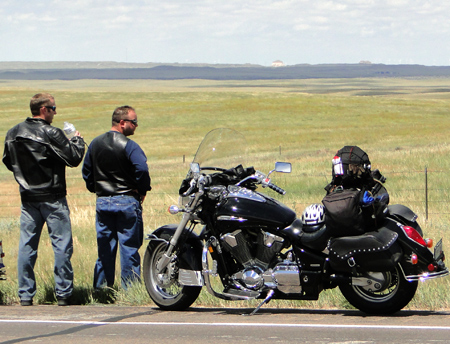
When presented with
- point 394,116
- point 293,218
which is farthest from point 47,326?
point 394,116

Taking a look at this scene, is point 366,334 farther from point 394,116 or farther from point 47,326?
point 394,116

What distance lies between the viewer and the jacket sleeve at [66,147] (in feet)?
23.7

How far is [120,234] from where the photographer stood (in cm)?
749

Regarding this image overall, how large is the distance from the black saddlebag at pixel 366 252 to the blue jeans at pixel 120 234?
2.30 m

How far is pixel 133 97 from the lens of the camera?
307ft

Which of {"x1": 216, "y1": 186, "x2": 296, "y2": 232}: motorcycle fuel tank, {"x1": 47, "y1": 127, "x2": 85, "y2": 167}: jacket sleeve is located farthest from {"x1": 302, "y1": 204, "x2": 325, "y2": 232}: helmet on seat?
{"x1": 47, "y1": 127, "x2": 85, "y2": 167}: jacket sleeve

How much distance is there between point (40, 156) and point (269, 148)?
113 ft

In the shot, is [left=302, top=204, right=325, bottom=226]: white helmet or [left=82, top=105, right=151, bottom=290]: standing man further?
[left=82, top=105, right=151, bottom=290]: standing man

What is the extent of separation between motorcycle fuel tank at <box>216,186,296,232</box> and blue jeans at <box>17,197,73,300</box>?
6.22ft

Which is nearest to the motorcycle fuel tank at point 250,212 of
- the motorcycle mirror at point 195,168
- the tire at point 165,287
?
the motorcycle mirror at point 195,168

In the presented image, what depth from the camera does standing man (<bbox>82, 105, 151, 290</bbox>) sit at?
7.42 meters

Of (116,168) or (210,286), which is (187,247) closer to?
(210,286)

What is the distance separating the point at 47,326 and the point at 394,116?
184 feet

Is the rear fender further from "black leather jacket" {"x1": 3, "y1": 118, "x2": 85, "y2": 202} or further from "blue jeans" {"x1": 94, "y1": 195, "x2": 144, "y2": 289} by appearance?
"black leather jacket" {"x1": 3, "y1": 118, "x2": 85, "y2": 202}
